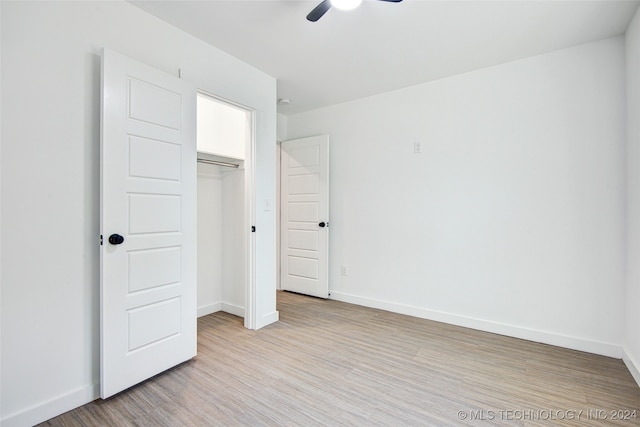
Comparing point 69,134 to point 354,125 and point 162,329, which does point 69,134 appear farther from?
point 354,125

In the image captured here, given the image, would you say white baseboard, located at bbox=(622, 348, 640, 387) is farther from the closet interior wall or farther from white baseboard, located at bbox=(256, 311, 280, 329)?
the closet interior wall

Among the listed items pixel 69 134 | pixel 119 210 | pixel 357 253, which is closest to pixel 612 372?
pixel 357 253

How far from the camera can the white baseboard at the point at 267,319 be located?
3.02 meters

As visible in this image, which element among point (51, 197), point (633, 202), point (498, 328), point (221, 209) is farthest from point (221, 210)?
point (633, 202)

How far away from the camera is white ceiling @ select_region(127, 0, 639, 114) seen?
6.86 feet

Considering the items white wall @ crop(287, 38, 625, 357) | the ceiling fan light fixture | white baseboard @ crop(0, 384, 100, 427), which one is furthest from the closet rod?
white baseboard @ crop(0, 384, 100, 427)

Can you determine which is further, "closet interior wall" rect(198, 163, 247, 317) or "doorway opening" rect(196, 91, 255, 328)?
"closet interior wall" rect(198, 163, 247, 317)

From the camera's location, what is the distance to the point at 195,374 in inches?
86.0

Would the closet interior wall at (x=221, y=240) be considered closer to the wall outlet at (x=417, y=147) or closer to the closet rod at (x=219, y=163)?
the closet rod at (x=219, y=163)

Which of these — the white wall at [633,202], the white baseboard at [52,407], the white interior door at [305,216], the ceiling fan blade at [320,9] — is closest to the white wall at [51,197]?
the white baseboard at [52,407]

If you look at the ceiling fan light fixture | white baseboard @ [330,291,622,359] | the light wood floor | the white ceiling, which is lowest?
the light wood floor

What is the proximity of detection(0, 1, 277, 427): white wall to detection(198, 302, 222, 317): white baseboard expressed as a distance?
1.43m

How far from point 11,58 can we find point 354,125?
307cm

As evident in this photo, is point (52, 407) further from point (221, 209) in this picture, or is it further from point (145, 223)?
point (221, 209)
